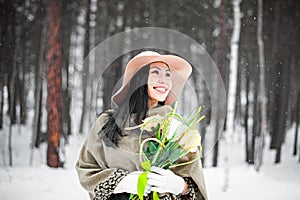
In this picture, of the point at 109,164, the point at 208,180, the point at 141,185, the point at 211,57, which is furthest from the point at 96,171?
the point at 211,57

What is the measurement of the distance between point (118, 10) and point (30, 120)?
2.90ft

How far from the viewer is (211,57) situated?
2.36 metres

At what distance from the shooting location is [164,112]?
99 cm

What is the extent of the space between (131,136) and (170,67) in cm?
21

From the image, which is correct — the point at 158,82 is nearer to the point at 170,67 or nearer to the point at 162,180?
the point at 170,67

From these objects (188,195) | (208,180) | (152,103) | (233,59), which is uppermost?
(233,59)

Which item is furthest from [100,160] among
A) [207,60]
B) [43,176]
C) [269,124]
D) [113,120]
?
[269,124]

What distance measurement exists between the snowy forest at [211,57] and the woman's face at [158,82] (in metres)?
1.27

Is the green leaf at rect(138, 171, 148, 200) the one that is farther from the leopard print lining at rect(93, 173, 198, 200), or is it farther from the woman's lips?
the woman's lips

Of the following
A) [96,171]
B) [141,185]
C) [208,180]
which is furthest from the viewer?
[208,180]

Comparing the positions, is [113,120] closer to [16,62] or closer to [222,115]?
[222,115]

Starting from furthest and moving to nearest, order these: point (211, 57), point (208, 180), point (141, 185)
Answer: point (211, 57) → point (208, 180) → point (141, 185)

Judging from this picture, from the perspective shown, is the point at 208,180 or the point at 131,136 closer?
the point at 131,136

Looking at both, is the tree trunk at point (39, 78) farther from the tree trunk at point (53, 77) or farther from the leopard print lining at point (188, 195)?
the leopard print lining at point (188, 195)
